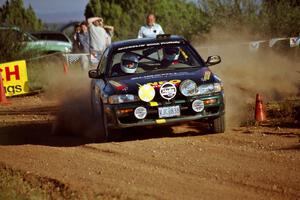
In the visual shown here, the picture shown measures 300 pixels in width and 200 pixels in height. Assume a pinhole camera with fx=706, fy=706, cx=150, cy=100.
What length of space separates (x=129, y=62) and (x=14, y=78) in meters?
9.71

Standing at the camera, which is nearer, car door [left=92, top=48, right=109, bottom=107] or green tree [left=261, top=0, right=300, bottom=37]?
car door [left=92, top=48, right=109, bottom=107]

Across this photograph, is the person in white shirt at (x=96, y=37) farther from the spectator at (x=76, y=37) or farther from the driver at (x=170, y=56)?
the driver at (x=170, y=56)

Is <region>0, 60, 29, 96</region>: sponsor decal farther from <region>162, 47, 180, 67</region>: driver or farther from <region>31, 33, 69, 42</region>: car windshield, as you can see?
<region>31, 33, 69, 42</region>: car windshield

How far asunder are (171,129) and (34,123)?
338cm

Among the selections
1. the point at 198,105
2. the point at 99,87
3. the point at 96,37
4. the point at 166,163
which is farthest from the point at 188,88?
the point at 96,37

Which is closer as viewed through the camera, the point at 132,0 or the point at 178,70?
the point at 178,70

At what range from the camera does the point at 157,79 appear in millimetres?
10031

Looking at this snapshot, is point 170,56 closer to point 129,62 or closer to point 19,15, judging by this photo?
point 129,62

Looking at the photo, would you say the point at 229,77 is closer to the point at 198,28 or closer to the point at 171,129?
the point at 171,129

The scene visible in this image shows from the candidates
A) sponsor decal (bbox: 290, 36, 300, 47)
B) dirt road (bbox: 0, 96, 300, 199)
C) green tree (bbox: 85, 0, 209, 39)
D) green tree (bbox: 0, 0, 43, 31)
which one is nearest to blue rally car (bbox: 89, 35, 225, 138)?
dirt road (bbox: 0, 96, 300, 199)

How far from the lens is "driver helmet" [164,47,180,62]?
10.9 metres

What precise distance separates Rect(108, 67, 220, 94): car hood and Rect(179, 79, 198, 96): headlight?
0.23ft

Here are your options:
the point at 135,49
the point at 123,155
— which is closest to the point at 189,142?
the point at 123,155

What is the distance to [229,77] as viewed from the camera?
17.6 metres
